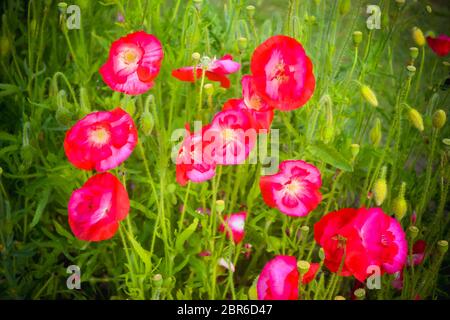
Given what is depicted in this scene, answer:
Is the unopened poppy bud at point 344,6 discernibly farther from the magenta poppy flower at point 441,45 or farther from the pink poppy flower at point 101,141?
the pink poppy flower at point 101,141

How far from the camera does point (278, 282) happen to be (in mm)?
847

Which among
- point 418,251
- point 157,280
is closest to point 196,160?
point 157,280

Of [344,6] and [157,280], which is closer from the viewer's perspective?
[157,280]

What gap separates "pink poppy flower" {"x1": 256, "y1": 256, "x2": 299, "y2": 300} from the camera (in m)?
0.84

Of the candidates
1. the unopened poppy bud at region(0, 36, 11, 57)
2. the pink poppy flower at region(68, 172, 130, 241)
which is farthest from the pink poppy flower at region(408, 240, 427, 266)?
the unopened poppy bud at region(0, 36, 11, 57)

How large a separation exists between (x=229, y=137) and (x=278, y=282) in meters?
0.20

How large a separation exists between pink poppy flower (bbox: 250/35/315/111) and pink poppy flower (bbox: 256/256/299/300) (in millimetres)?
212

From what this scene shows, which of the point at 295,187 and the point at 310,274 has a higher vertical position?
the point at 295,187

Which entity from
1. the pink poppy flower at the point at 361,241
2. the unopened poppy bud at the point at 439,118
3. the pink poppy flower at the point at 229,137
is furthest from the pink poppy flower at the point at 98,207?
the unopened poppy bud at the point at 439,118

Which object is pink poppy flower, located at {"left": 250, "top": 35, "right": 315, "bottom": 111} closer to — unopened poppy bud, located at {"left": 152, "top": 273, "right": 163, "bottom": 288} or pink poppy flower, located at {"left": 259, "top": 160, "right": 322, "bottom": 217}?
pink poppy flower, located at {"left": 259, "top": 160, "right": 322, "bottom": 217}

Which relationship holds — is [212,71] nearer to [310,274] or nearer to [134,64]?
[134,64]

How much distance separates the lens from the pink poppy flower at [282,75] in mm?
805
